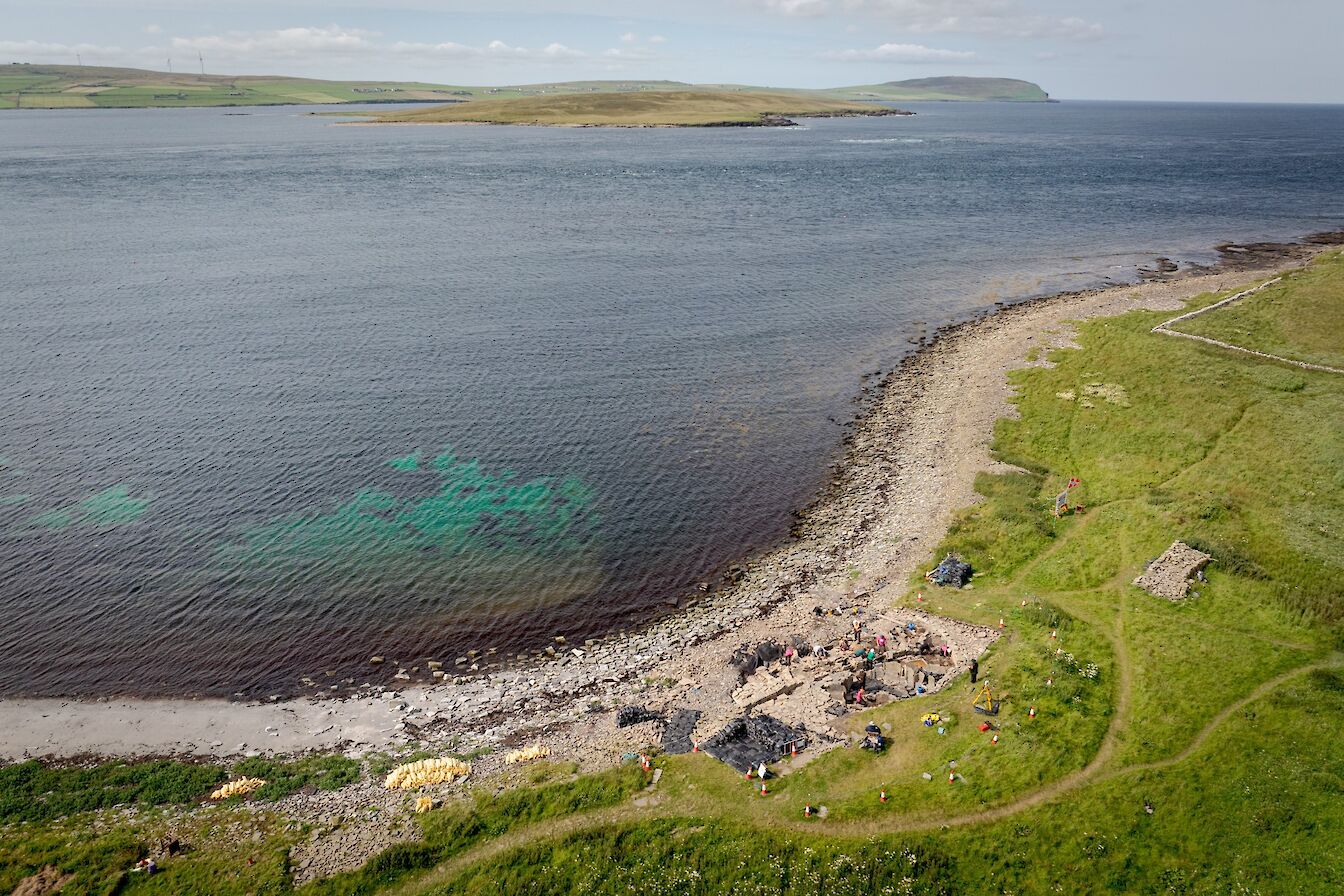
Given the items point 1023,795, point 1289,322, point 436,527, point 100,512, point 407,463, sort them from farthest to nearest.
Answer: point 1289,322 < point 407,463 < point 100,512 < point 436,527 < point 1023,795

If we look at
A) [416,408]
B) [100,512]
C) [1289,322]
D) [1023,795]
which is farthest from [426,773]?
[1289,322]

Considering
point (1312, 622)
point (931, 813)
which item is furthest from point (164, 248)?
point (1312, 622)

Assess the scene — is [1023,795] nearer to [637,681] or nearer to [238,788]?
[637,681]

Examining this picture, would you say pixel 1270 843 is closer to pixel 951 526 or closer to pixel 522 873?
pixel 951 526

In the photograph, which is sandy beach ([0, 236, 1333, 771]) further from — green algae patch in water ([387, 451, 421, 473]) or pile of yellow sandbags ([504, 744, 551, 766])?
green algae patch in water ([387, 451, 421, 473])

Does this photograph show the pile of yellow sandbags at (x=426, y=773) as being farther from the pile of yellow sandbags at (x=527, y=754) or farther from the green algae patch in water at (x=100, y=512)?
the green algae patch in water at (x=100, y=512)

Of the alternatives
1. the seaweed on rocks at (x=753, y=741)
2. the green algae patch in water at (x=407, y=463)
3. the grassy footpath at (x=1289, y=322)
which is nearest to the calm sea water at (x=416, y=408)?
the green algae patch in water at (x=407, y=463)
